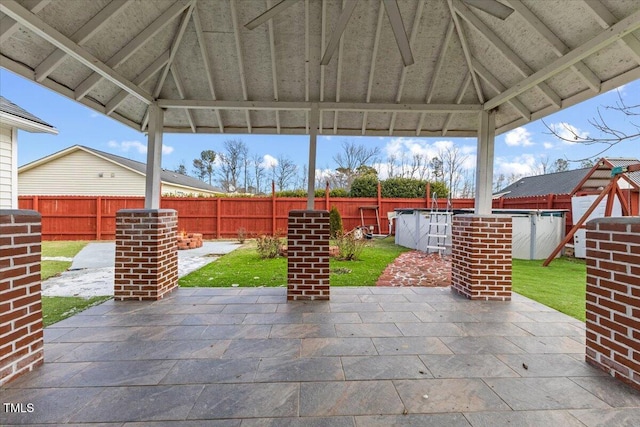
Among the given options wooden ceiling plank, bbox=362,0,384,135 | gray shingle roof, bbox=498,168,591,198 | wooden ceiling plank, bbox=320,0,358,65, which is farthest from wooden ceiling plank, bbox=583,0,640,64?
gray shingle roof, bbox=498,168,591,198

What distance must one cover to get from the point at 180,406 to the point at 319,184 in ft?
57.9

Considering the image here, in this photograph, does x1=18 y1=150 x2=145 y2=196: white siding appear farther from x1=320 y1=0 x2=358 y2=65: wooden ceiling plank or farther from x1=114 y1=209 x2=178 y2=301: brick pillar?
x1=320 y1=0 x2=358 y2=65: wooden ceiling plank

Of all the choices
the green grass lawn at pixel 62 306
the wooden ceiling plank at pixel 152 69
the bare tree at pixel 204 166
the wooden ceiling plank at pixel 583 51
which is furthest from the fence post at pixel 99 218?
the bare tree at pixel 204 166

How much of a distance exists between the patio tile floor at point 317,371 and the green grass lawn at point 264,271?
5.07 ft

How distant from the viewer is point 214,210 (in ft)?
39.4

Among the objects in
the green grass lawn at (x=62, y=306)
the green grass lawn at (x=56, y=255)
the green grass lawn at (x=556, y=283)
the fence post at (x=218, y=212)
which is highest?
the fence post at (x=218, y=212)

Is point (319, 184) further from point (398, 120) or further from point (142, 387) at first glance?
point (142, 387)

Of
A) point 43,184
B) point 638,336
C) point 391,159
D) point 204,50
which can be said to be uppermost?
point 391,159

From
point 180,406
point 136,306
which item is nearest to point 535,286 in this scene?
point 180,406

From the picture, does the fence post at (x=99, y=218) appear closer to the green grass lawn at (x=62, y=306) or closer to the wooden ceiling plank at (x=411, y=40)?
the green grass lawn at (x=62, y=306)

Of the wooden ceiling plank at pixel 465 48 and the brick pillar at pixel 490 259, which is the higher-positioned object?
the wooden ceiling plank at pixel 465 48

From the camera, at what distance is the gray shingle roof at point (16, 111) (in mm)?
5858

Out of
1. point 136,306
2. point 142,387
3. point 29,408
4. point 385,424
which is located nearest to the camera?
point 385,424

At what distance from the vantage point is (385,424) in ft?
5.16
